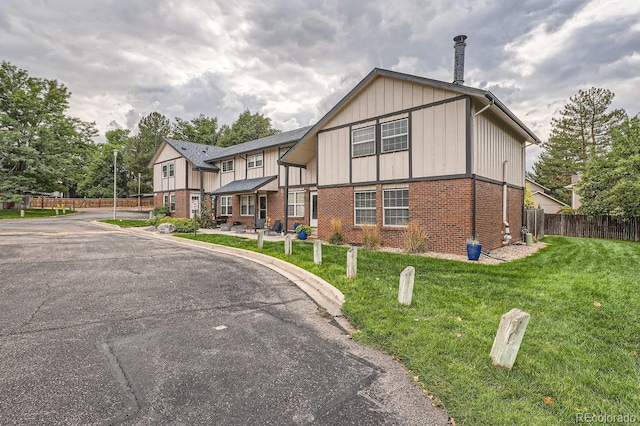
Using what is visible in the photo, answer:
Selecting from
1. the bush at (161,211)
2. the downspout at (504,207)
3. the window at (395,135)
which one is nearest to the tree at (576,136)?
the downspout at (504,207)

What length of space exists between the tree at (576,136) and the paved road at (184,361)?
41.3 metres

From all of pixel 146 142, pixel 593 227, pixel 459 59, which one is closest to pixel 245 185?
pixel 459 59

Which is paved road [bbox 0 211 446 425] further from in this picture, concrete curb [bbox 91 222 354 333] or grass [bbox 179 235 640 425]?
grass [bbox 179 235 640 425]

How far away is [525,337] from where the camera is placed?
4.02 metres

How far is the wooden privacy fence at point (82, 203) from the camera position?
4528 centimetres

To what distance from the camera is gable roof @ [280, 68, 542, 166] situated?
33.6 feet

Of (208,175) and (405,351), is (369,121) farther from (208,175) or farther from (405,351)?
(208,175)

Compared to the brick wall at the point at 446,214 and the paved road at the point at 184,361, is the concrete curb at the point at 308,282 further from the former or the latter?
the brick wall at the point at 446,214

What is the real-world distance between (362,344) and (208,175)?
2488 cm

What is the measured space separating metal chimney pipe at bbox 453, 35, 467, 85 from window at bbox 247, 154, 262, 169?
1365cm

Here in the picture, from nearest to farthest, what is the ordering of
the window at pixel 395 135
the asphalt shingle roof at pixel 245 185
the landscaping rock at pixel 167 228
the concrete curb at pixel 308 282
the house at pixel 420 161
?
1. the concrete curb at pixel 308 282
2. the house at pixel 420 161
3. the window at pixel 395 135
4. the landscaping rock at pixel 167 228
5. the asphalt shingle roof at pixel 245 185

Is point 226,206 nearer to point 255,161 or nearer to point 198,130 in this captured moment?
point 255,161

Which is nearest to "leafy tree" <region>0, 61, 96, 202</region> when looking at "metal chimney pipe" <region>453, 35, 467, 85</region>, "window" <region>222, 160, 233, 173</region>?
"window" <region>222, 160, 233, 173</region>

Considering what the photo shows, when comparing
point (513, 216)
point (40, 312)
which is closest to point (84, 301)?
point (40, 312)
